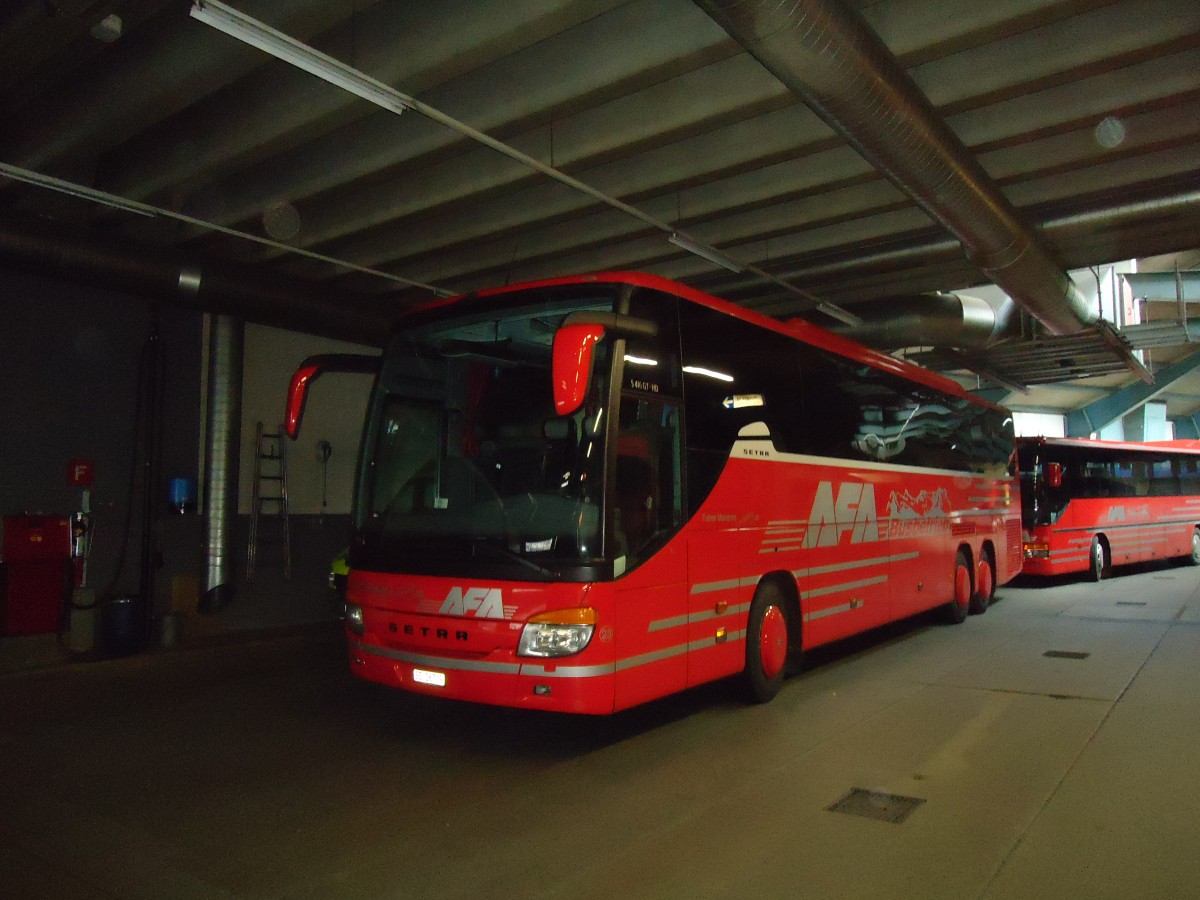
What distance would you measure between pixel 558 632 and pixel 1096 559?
15253 mm

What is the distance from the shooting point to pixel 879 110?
575cm

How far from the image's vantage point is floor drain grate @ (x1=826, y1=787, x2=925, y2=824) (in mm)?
4492

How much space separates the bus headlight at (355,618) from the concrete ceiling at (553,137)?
4.04 metres

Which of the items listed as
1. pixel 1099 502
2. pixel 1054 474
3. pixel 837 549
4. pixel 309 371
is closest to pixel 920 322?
pixel 1054 474

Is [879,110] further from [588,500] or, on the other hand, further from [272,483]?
[272,483]

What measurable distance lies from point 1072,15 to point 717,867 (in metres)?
6.23

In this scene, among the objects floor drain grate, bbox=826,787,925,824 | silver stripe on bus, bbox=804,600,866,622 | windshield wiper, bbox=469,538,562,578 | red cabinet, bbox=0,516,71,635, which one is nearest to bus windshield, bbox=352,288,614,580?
windshield wiper, bbox=469,538,562,578

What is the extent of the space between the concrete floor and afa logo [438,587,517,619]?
103 cm

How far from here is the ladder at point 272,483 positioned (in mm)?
10938

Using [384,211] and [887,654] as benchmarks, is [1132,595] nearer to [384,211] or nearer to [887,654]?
[887,654]

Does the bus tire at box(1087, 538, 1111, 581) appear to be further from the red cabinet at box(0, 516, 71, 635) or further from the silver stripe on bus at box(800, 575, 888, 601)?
the red cabinet at box(0, 516, 71, 635)

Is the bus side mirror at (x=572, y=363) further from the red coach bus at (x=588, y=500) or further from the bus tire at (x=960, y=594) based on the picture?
the bus tire at (x=960, y=594)

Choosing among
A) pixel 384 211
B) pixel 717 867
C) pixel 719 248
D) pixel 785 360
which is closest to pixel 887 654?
pixel 785 360

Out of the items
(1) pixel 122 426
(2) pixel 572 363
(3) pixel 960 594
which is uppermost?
(1) pixel 122 426
